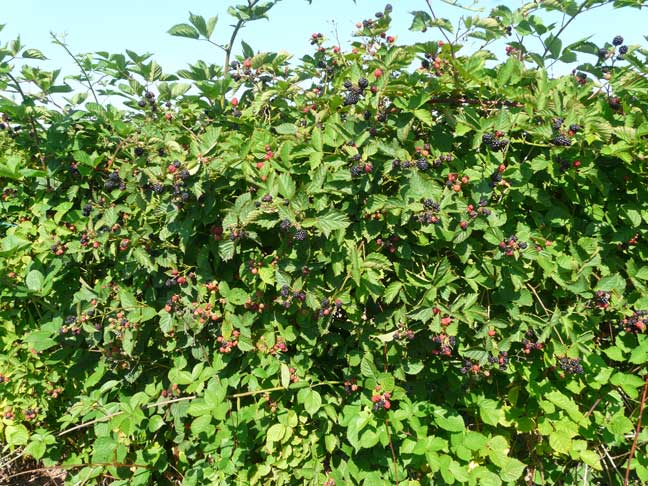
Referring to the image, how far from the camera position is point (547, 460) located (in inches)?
115

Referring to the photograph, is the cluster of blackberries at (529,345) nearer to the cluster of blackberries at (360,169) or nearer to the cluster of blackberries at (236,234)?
the cluster of blackberries at (360,169)

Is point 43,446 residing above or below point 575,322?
below

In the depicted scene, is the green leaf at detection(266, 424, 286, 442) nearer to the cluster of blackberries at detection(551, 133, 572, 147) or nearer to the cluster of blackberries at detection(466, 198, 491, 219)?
the cluster of blackberries at detection(466, 198, 491, 219)

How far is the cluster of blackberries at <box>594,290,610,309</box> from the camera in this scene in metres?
2.47

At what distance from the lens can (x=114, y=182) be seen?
2842mm

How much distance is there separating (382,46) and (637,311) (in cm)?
184

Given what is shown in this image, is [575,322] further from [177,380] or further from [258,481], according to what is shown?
[177,380]

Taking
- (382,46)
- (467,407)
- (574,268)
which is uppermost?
(382,46)

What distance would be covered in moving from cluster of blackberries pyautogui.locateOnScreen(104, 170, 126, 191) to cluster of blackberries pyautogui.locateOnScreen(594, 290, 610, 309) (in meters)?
2.54

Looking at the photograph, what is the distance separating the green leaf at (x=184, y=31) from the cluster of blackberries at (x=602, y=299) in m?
2.47

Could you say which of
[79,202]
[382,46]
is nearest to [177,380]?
[79,202]

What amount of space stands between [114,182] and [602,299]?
2607 millimetres

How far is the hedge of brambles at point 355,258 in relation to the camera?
93.6 inches

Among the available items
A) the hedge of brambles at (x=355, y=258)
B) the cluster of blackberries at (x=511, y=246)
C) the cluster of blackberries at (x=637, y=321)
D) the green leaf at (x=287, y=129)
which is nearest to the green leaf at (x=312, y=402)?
the hedge of brambles at (x=355, y=258)
